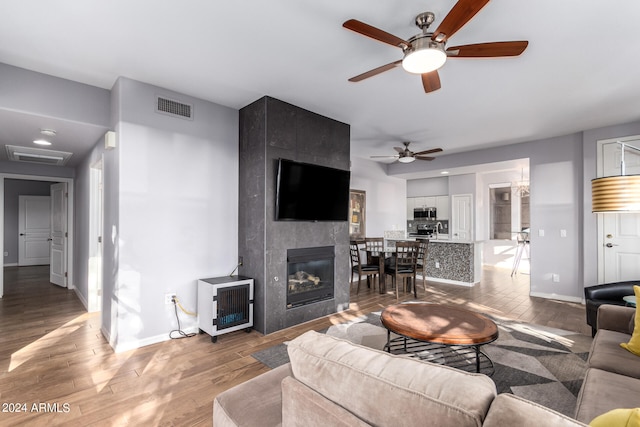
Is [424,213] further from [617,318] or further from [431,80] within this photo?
[431,80]

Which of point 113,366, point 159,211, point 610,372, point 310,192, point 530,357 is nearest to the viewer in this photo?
point 610,372

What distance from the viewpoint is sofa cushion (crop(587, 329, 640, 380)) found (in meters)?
1.75

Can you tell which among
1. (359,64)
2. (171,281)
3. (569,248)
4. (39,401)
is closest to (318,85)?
(359,64)

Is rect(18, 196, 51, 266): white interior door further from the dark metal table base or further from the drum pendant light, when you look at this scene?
the drum pendant light

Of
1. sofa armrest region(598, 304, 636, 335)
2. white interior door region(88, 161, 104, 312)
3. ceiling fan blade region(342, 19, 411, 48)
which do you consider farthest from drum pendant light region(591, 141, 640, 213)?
white interior door region(88, 161, 104, 312)

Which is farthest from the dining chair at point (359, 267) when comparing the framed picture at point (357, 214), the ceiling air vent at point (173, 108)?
the ceiling air vent at point (173, 108)

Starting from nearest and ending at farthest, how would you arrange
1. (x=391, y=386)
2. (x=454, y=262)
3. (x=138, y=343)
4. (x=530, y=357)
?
(x=391, y=386) < (x=530, y=357) < (x=138, y=343) < (x=454, y=262)

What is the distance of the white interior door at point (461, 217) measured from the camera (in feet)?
27.5

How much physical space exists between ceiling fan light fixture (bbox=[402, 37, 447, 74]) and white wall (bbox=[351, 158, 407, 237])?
438 centimetres

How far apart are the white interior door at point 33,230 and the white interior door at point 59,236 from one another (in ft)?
10.7

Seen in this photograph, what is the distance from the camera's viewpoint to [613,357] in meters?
1.86

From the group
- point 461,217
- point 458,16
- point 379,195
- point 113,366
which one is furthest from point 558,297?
point 113,366

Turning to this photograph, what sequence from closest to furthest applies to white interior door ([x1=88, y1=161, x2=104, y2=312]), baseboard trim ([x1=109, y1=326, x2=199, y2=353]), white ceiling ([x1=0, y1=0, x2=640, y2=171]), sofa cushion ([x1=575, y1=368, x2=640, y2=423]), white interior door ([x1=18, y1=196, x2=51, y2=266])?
1. sofa cushion ([x1=575, y1=368, x2=640, y2=423])
2. white ceiling ([x1=0, y1=0, x2=640, y2=171])
3. baseboard trim ([x1=109, y1=326, x2=199, y2=353])
4. white interior door ([x1=88, y1=161, x2=104, y2=312])
5. white interior door ([x1=18, y1=196, x2=51, y2=266])

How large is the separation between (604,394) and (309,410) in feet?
4.96
